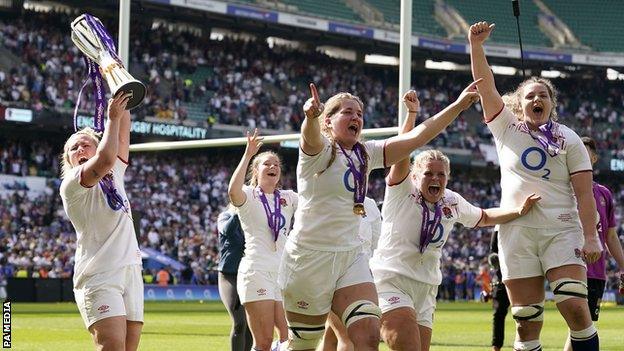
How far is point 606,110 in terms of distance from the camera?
53.6 meters

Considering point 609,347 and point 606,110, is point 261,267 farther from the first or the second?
point 606,110

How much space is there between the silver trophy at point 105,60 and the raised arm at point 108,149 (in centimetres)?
9

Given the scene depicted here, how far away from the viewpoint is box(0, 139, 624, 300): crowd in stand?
32250 mm

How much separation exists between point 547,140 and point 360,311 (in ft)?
→ 6.17

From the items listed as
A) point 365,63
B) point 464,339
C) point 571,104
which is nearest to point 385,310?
point 464,339

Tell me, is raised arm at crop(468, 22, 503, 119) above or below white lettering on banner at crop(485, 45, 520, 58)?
below

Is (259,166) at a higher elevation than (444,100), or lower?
lower

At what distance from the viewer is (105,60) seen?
7879mm

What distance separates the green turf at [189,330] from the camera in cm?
1562

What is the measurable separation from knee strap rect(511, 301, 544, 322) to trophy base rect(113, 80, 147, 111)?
286cm

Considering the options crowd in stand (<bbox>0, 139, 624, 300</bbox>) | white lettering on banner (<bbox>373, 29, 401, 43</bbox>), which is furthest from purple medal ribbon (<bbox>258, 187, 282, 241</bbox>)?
white lettering on banner (<bbox>373, 29, 401, 43</bbox>)

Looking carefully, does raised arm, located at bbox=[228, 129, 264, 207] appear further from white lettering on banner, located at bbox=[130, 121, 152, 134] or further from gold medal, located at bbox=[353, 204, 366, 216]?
white lettering on banner, located at bbox=[130, 121, 152, 134]

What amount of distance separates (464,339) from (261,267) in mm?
8251

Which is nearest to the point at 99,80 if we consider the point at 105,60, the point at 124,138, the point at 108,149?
the point at 105,60
